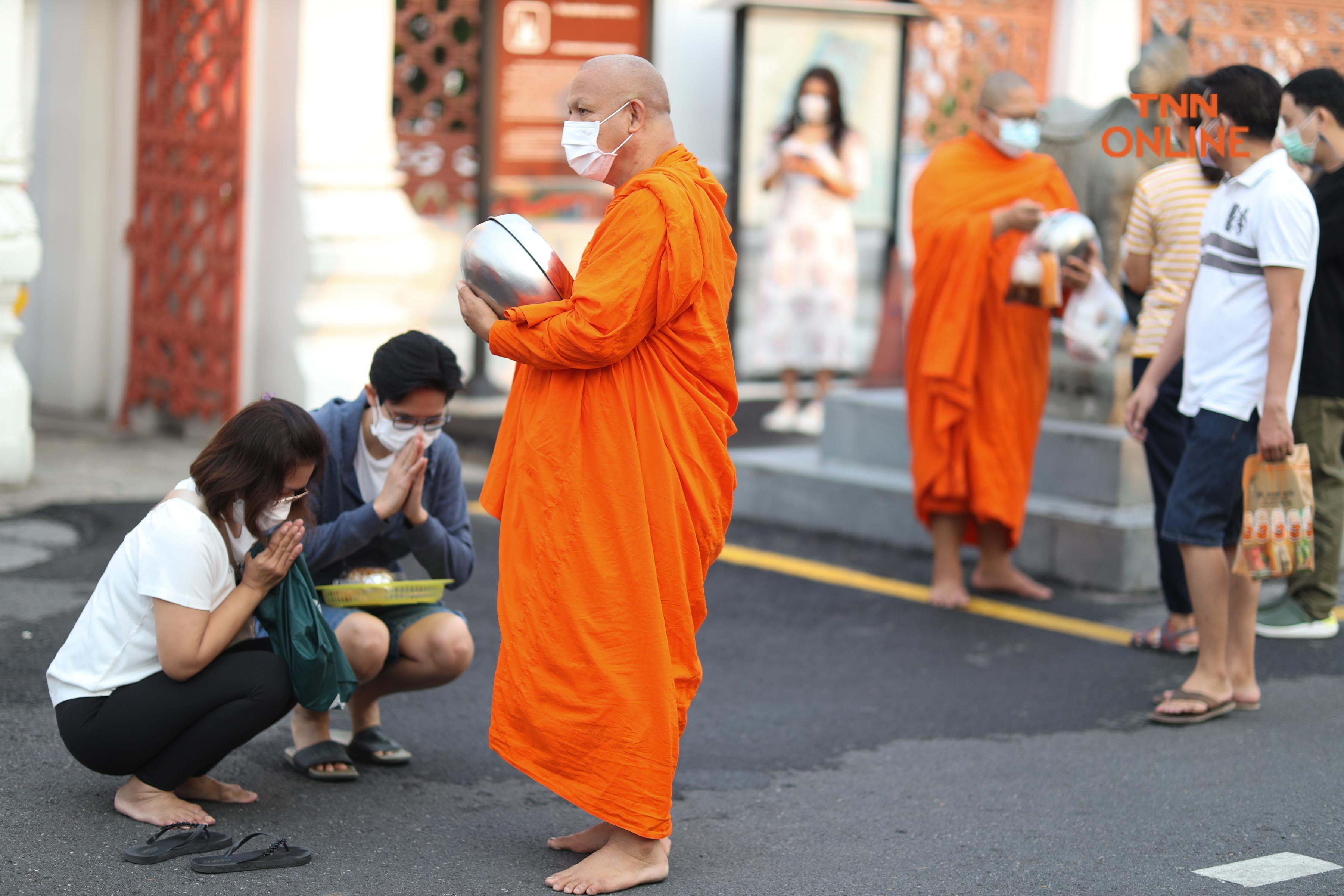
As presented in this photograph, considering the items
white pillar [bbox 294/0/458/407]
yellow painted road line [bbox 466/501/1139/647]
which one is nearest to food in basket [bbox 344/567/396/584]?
yellow painted road line [bbox 466/501/1139/647]

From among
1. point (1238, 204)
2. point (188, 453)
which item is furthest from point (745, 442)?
point (1238, 204)

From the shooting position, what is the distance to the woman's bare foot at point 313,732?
4051mm

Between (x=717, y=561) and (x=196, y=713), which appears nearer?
(x=196, y=713)

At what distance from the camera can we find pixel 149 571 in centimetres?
344

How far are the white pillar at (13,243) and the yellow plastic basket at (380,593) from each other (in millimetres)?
3655

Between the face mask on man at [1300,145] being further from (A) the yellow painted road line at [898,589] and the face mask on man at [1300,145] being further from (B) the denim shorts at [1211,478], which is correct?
(A) the yellow painted road line at [898,589]

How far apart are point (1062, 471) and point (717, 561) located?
1470 mm

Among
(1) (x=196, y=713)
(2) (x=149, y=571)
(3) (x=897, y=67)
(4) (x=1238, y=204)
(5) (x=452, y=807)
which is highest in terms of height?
(3) (x=897, y=67)

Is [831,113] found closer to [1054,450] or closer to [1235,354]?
[1054,450]

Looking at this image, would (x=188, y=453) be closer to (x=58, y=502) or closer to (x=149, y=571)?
(x=58, y=502)

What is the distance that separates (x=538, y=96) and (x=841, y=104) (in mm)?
1815

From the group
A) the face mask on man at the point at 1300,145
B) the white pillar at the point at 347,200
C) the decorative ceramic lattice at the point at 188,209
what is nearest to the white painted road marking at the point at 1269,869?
the face mask on man at the point at 1300,145

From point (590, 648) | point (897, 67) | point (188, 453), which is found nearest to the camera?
point (590, 648)

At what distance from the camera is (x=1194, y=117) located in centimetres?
505
